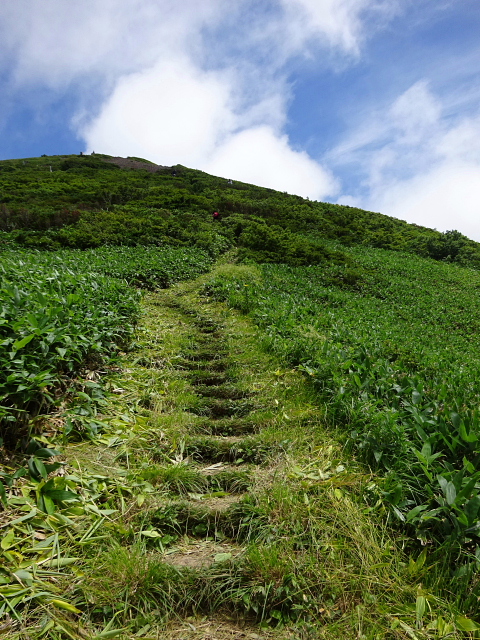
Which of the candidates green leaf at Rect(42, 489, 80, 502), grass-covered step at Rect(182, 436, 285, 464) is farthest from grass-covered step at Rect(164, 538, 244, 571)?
grass-covered step at Rect(182, 436, 285, 464)

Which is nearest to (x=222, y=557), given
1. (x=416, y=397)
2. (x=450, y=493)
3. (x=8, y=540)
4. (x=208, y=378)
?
(x=8, y=540)

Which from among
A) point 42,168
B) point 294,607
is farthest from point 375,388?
point 42,168

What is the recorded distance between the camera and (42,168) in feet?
140

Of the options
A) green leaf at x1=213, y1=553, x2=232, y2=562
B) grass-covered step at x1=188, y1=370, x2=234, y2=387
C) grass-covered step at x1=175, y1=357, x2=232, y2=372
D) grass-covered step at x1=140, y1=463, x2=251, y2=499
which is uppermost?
grass-covered step at x1=175, y1=357, x2=232, y2=372

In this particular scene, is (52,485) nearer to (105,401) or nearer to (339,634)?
(105,401)

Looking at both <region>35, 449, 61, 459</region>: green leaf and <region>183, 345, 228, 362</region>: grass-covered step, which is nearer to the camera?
<region>35, 449, 61, 459</region>: green leaf

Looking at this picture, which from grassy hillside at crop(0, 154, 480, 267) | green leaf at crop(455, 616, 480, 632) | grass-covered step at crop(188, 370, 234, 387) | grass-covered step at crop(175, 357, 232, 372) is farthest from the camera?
grassy hillside at crop(0, 154, 480, 267)

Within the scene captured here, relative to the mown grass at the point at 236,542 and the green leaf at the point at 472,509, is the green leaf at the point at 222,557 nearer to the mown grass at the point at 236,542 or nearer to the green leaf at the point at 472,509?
the mown grass at the point at 236,542

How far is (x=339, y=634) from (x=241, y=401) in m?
2.45

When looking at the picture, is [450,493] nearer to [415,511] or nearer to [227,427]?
[415,511]

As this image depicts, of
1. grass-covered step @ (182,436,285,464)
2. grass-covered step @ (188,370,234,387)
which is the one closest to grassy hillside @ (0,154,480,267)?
grass-covered step @ (188,370,234,387)

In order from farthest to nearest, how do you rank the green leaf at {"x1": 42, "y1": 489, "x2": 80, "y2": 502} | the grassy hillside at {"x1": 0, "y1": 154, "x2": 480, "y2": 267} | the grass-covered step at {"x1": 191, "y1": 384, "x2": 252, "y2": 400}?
the grassy hillside at {"x1": 0, "y1": 154, "x2": 480, "y2": 267}
the grass-covered step at {"x1": 191, "y1": 384, "x2": 252, "y2": 400}
the green leaf at {"x1": 42, "y1": 489, "x2": 80, "y2": 502}

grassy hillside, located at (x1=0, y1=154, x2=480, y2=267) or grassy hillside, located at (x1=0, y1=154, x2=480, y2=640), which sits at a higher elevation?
grassy hillside, located at (x1=0, y1=154, x2=480, y2=267)

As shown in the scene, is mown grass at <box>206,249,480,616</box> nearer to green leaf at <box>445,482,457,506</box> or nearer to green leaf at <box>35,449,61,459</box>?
green leaf at <box>445,482,457,506</box>
